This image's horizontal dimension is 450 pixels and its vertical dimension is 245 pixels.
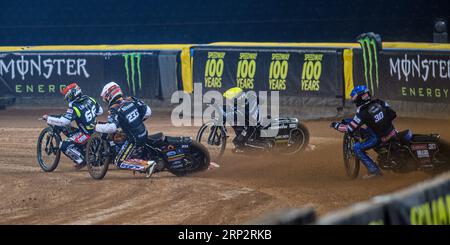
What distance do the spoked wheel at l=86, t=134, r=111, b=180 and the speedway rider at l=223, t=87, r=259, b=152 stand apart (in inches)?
105

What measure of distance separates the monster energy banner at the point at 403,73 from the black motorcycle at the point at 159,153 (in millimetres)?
7182

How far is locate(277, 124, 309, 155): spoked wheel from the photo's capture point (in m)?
16.4

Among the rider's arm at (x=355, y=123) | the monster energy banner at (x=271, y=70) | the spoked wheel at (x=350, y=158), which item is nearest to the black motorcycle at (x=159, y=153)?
the spoked wheel at (x=350, y=158)

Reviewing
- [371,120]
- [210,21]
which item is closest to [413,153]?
[371,120]

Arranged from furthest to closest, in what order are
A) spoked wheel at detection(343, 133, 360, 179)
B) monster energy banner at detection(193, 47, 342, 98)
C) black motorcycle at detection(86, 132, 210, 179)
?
1. monster energy banner at detection(193, 47, 342, 98)
2. black motorcycle at detection(86, 132, 210, 179)
3. spoked wheel at detection(343, 133, 360, 179)

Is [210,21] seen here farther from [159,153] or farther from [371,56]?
[159,153]

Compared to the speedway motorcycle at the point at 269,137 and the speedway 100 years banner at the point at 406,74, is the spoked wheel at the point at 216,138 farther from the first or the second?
the speedway 100 years banner at the point at 406,74

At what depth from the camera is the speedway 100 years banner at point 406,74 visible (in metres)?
19.4

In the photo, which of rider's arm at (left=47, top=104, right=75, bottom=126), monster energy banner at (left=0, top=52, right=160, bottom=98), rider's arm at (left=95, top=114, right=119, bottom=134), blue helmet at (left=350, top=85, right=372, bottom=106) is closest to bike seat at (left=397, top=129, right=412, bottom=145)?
blue helmet at (left=350, top=85, right=372, bottom=106)

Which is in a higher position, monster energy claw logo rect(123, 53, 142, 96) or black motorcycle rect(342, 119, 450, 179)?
monster energy claw logo rect(123, 53, 142, 96)

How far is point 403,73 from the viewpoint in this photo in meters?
20.2

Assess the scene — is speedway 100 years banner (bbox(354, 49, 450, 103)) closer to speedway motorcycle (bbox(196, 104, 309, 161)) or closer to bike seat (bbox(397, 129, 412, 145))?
speedway motorcycle (bbox(196, 104, 309, 161))

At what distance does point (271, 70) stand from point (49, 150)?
26.1 ft

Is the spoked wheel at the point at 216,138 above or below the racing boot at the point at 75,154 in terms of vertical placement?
above
